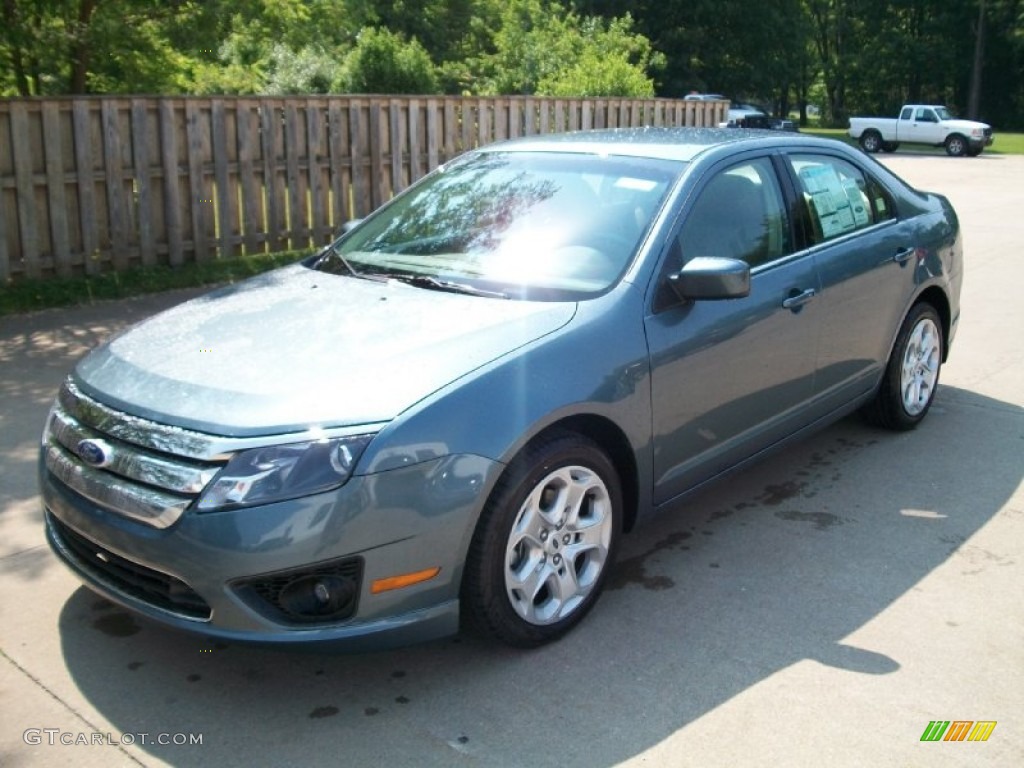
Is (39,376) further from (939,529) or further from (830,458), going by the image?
(939,529)

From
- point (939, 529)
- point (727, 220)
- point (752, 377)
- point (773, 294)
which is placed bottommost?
point (939, 529)

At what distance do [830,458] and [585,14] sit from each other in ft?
140

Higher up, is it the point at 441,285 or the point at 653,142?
the point at 653,142

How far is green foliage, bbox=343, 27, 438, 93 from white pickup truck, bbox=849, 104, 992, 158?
63.3 feet

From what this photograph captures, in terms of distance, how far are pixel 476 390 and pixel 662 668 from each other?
1124 millimetres

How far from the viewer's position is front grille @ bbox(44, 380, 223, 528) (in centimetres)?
320

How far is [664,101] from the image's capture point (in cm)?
1627

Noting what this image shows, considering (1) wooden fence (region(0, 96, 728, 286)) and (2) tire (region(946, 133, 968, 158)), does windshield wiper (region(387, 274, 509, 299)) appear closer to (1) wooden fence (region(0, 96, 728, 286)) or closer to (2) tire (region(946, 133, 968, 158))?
(1) wooden fence (region(0, 96, 728, 286))

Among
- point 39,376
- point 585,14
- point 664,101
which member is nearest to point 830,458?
point 39,376

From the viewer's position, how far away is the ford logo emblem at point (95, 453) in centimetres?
341

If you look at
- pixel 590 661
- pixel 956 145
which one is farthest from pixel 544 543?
pixel 956 145

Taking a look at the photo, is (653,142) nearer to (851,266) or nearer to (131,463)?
(851,266)

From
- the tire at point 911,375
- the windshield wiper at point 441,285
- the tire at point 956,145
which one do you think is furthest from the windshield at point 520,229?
the tire at point 956,145

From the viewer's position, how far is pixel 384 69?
67.3ft
